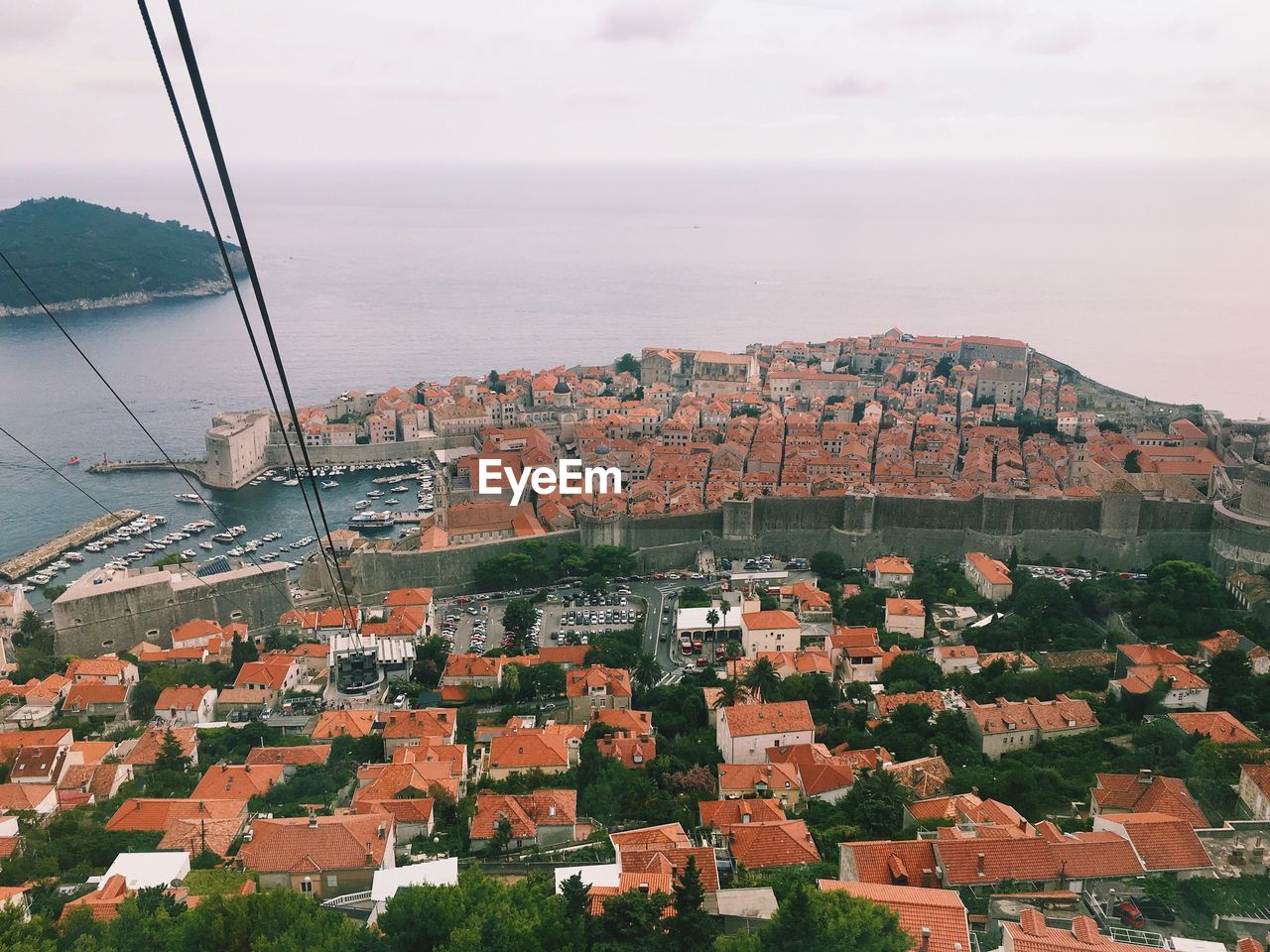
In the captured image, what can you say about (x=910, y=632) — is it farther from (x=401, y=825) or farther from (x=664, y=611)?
(x=401, y=825)

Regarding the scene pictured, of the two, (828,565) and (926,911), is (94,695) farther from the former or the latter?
(926,911)

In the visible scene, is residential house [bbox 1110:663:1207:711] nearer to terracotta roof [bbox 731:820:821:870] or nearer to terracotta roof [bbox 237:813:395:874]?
terracotta roof [bbox 731:820:821:870]

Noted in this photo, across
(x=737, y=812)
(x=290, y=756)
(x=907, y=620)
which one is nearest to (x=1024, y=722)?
(x=907, y=620)

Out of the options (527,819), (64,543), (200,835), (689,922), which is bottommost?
(64,543)

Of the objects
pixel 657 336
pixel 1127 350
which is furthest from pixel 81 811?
pixel 1127 350

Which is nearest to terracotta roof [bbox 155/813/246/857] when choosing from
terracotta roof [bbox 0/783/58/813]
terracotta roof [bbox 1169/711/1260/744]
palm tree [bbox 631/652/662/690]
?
terracotta roof [bbox 0/783/58/813]

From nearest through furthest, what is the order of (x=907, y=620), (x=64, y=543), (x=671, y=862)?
(x=671, y=862) < (x=907, y=620) < (x=64, y=543)

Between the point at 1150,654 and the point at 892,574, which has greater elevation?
the point at 1150,654

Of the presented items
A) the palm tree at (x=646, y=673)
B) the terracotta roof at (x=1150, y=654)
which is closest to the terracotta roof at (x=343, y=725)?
the palm tree at (x=646, y=673)
